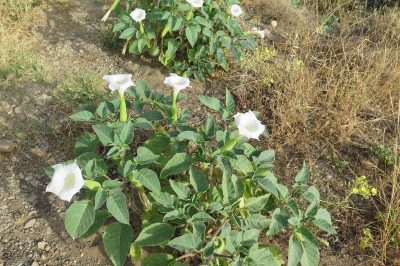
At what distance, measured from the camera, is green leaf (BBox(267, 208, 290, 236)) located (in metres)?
1.76

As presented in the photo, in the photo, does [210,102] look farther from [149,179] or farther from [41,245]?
[41,245]

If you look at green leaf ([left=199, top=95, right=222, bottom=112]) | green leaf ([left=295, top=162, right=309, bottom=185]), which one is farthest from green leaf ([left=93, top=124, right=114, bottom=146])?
green leaf ([left=295, top=162, right=309, bottom=185])

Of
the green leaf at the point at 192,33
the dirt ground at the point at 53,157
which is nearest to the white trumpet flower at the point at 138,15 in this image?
the green leaf at the point at 192,33

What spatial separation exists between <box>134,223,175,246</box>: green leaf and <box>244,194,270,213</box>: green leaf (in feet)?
1.17

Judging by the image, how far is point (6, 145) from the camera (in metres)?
2.38

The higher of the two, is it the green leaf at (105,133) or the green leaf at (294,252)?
the green leaf at (105,133)

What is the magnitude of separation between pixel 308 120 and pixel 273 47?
2.73 feet

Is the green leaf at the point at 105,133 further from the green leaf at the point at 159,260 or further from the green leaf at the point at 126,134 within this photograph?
the green leaf at the point at 159,260

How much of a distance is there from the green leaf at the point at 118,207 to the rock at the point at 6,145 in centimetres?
105

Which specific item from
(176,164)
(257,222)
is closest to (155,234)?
(176,164)

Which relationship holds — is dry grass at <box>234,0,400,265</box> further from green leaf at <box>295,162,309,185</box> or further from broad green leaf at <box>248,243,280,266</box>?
broad green leaf at <box>248,243,280,266</box>

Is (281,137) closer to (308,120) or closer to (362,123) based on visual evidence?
(308,120)

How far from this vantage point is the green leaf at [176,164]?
186 cm

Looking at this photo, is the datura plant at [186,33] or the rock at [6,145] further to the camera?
the datura plant at [186,33]
